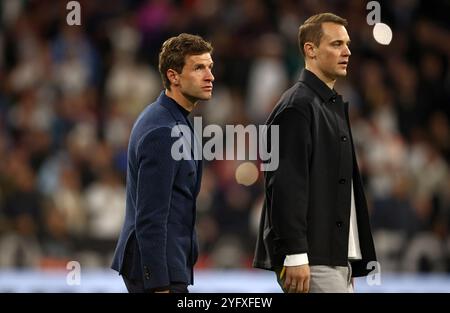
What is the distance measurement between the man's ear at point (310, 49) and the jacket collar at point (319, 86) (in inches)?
3.5

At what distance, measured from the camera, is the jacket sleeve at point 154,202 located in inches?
199

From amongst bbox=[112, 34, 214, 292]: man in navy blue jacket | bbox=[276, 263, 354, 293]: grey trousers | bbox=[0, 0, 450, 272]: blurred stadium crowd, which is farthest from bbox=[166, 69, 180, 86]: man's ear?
bbox=[0, 0, 450, 272]: blurred stadium crowd

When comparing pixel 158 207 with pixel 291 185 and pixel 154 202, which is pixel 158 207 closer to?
pixel 154 202

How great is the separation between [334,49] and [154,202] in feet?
3.79

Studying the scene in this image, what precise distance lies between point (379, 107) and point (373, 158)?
0.90m

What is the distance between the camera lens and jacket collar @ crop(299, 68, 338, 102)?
5456 mm

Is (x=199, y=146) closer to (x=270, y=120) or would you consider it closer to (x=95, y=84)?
(x=270, y=120)

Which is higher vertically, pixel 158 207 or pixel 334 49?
pixel 334 49

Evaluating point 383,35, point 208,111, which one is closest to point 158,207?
point 208,111

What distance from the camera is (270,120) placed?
5410mm

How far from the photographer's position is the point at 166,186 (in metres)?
5.11

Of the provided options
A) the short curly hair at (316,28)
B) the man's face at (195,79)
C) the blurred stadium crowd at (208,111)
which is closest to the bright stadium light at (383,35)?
the blurred stadium crowd at (208,111)
